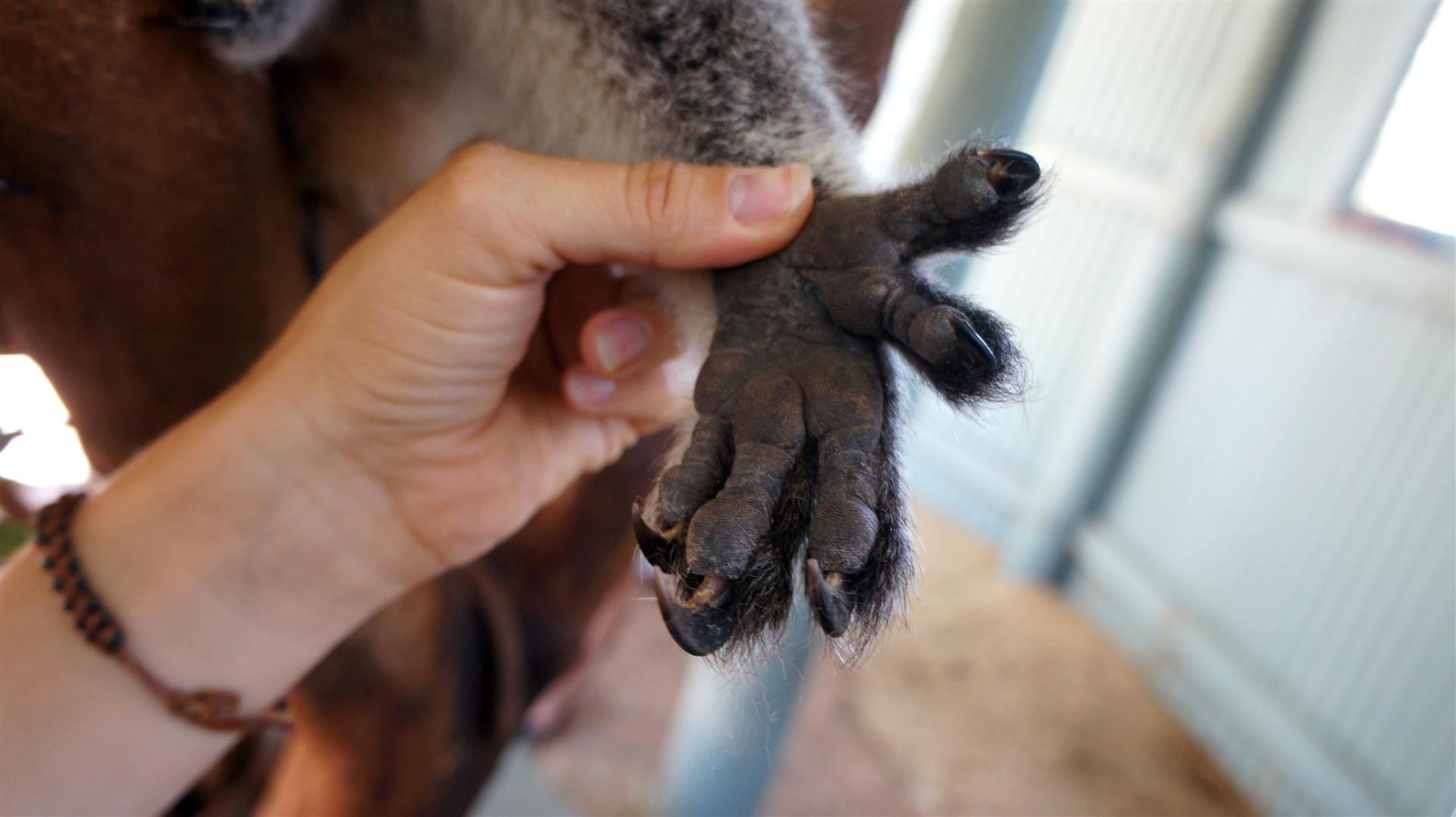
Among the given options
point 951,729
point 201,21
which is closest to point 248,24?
point 201,21

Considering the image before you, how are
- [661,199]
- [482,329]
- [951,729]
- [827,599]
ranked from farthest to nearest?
[951,729], [482,329], [661,199], [827,599]

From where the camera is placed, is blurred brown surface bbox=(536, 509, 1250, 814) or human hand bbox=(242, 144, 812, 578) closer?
human hand bbox=(242, 144, 812, 578)

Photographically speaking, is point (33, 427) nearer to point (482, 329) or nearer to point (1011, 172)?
point (482, 329)

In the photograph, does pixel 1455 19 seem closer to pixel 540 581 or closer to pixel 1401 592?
pixel 1401 592

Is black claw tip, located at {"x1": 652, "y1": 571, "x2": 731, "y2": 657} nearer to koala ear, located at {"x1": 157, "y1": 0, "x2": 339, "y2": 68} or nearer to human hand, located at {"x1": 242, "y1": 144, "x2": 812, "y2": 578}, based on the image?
human hand, located at {"x1": 242, "y1": 144, "x2": 812, "y2": 578}

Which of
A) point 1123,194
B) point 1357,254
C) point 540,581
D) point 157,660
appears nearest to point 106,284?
point 157,660

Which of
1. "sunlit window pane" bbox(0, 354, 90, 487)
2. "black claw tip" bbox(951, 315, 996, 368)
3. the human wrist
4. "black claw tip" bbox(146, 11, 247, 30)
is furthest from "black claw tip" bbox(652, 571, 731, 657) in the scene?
"black claw tip" bbox(146, 11, 247, 30)

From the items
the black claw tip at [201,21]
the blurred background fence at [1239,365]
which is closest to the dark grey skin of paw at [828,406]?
the blurred background fence at [1239,365]
